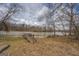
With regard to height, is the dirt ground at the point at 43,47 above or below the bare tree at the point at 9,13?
below

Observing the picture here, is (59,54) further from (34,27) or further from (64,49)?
(34,27)

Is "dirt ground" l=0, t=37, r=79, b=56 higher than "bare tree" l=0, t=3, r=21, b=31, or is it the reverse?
"bare tree" l=0, t=3, r=21, b=31

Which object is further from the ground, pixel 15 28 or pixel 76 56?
pixel 15 28

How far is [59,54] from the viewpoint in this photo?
1.69 m

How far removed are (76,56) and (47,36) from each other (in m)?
0.38

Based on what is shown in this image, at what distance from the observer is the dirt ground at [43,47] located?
A: 5.52ft

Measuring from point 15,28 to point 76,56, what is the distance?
0.73 meters

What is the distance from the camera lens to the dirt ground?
1684 millimetres

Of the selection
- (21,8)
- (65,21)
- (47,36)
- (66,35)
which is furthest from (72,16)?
(21,8)

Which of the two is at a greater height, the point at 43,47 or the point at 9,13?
the point at 9,13

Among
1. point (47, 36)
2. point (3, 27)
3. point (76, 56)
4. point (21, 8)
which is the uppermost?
point (21, 8)

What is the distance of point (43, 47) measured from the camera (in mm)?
1694

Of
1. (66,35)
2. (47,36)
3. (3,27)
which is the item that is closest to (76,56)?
(66,35)

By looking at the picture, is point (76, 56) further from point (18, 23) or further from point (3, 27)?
point (3, 27)
